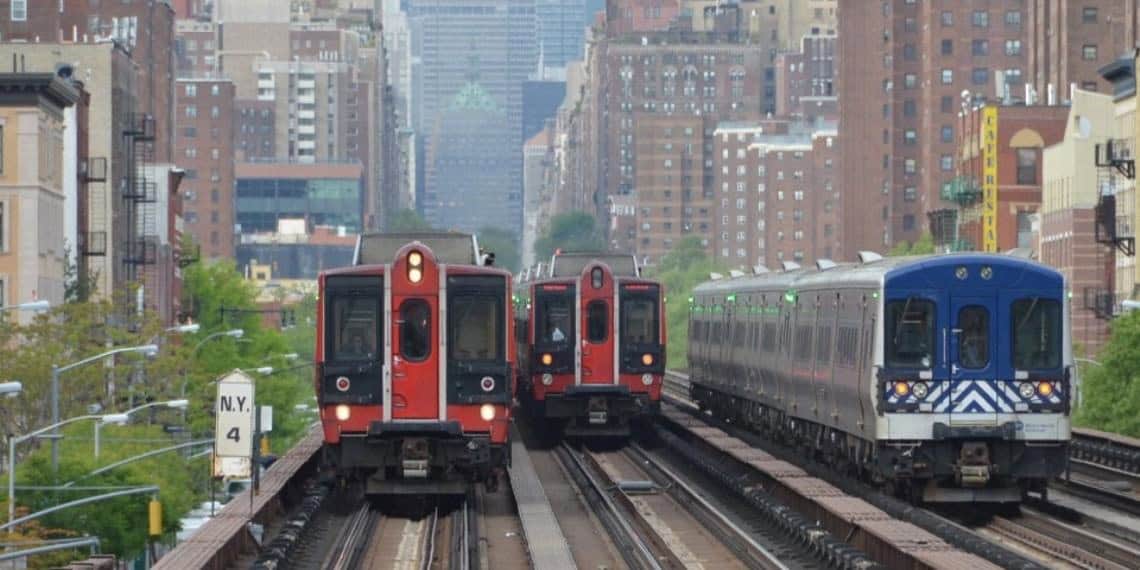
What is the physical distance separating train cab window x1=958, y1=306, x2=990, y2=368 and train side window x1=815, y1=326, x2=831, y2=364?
5783 mm

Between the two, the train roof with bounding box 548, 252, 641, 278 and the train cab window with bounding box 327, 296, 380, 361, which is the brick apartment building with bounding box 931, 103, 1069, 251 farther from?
the train cab window with bounding box 327, 296, 380, 361

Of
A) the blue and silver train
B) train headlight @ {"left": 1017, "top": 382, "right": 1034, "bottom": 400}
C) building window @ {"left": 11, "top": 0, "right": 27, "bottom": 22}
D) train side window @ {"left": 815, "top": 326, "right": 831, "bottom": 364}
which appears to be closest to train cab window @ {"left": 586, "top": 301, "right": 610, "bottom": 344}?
train side window @ {"left": 815, "top": 326, "right": 831, "bottom": 364}

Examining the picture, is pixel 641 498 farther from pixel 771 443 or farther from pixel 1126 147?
pixel 1126 147

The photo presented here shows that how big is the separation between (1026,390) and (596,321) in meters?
16.9

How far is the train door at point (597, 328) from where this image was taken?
5109 cm

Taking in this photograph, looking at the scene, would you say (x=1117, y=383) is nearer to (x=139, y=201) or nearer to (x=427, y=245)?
(x=427, y=245)

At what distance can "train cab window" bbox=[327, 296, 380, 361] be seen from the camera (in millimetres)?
35031

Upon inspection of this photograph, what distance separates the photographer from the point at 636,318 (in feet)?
169

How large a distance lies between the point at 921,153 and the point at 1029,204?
42.6 meters

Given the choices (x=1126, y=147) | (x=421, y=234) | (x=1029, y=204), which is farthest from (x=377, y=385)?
(x=1029, y=204)

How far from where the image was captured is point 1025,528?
3375cm

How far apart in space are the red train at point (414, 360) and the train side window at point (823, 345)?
7698 millimetres

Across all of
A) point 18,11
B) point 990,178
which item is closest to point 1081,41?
point 990,178

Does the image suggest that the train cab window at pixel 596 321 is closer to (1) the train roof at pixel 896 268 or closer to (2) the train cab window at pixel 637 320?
(2) the train cab window at pixel 637 320
